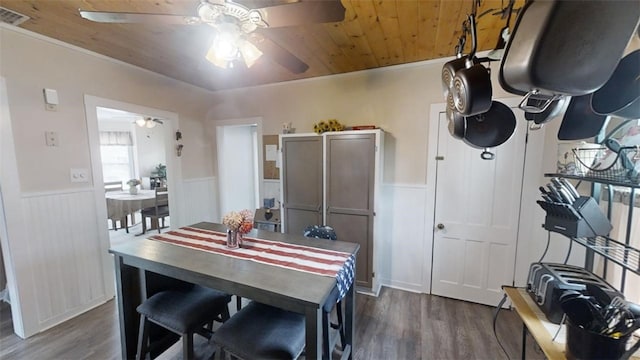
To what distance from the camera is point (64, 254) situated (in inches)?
89.2

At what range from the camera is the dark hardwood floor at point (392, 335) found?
189cm

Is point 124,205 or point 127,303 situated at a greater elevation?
point 124,205

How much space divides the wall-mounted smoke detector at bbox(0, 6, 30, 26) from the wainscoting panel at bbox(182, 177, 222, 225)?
2.07 metres

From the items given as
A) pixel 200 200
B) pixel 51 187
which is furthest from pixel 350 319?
pixel 200 200

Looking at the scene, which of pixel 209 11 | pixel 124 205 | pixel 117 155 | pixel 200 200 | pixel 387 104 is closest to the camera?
pixel 209 11

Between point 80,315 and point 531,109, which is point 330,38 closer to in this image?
point 531,109

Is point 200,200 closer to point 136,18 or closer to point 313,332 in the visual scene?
point 136,18

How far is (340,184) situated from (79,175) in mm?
2548

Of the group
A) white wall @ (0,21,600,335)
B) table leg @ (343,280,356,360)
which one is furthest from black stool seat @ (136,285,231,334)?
white wall @ (0,21,600,335)

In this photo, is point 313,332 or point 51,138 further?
point 51,138

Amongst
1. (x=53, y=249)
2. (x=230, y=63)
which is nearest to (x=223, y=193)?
(x=53, y=249)

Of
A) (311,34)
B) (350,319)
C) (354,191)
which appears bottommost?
(350,319)

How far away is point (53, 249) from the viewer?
219 cm

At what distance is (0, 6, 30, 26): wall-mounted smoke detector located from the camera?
5.71ft
